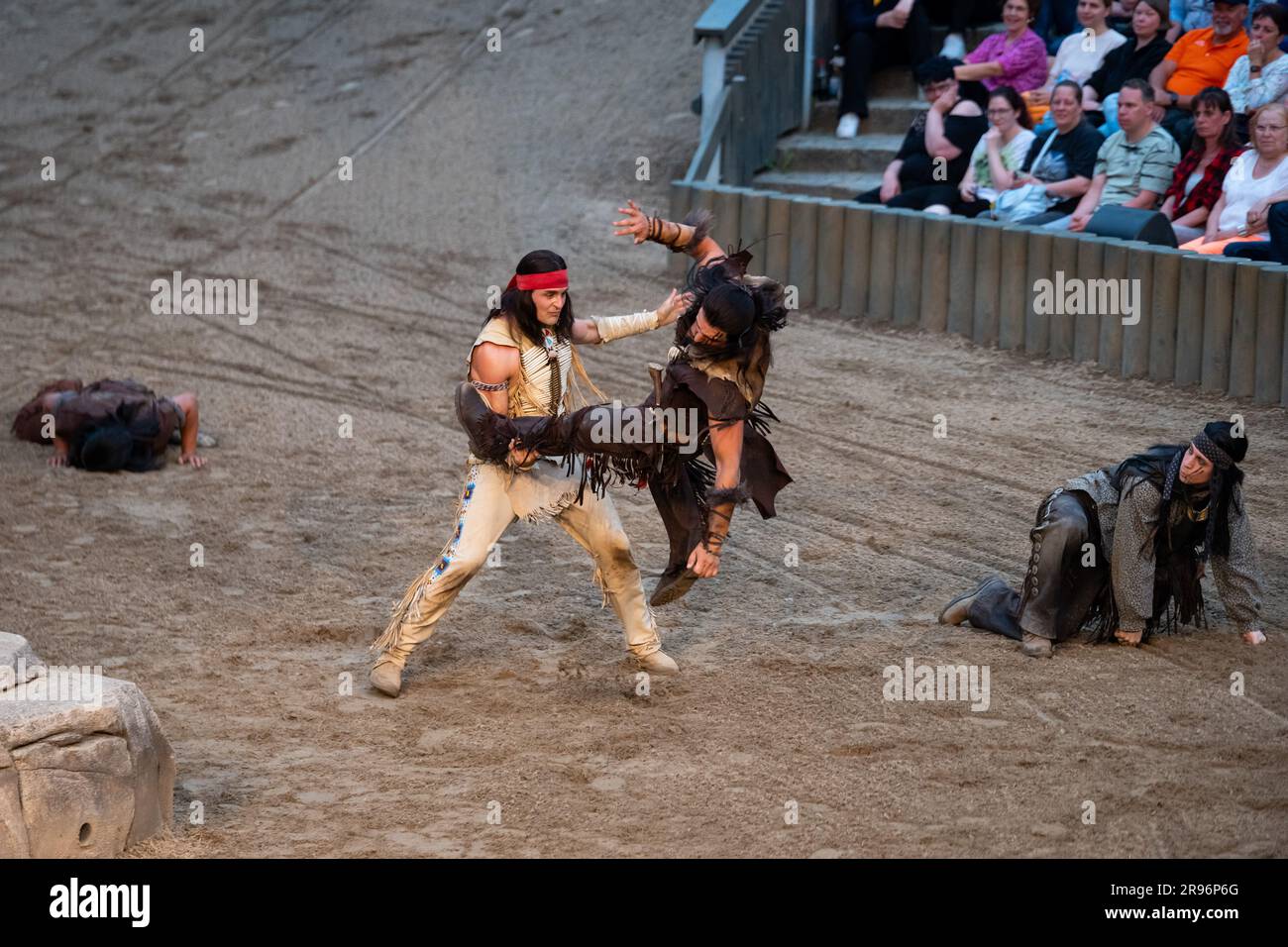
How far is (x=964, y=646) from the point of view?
7.12 meters

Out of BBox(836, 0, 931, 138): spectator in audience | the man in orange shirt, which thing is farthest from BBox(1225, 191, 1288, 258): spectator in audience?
→ BBox(836, 0, 931, 138): spectator in audience

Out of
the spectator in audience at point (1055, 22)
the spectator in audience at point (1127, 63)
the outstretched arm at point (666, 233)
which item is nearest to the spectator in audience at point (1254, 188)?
the spectator in audience at point (1127, 63)

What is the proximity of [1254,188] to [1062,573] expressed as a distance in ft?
16.5

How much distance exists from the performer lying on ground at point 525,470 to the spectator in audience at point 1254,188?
19.0ft

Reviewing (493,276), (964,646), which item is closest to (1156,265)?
(964,646)

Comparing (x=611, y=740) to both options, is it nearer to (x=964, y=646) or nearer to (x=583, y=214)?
(x=964, y=646)

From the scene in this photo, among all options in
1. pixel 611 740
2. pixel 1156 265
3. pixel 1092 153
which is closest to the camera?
pixel 611 740

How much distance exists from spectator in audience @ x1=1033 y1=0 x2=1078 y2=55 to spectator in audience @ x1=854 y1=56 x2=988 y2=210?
3.89ft

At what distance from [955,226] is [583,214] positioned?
13.4 feet

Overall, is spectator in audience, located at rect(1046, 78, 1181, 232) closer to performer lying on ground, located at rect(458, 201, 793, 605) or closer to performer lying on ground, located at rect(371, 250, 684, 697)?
performer lying on ground, located at rect(458, 201, 793, 605)

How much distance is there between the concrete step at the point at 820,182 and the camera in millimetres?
14484

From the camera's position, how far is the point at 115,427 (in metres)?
9.66

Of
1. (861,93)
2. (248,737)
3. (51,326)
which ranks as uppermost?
(861,93)

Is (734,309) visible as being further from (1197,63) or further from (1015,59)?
(1015,59)
